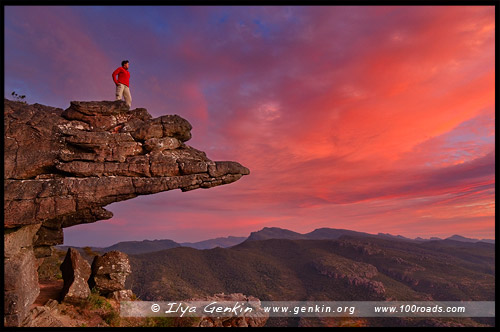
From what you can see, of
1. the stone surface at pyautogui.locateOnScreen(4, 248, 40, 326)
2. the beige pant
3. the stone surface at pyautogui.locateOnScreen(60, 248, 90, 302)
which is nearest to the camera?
the stone surface at pyautogui.locateOnScreen(4, 248, 40, 326)

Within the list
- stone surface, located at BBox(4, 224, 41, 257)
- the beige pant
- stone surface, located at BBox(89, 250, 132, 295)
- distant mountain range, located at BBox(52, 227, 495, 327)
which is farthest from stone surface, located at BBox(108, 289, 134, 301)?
distant mountain range, located at BBox(52, 227, 495, 327)

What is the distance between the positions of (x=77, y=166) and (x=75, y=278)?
10.5 m

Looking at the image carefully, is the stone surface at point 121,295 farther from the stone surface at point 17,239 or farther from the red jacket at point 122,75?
the red jacket at point 122,75

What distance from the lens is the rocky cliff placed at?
60.0 ft

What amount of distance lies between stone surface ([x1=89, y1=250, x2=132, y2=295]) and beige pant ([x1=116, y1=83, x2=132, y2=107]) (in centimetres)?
1515

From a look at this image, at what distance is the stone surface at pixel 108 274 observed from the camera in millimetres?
24797

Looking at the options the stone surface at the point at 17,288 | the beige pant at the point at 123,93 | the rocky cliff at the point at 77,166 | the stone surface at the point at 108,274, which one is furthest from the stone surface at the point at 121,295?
the beige pant at the point at 123,93

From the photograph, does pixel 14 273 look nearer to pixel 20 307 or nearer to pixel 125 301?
pixel 20 307

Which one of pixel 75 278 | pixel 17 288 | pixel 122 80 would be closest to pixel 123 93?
pixel 122 80

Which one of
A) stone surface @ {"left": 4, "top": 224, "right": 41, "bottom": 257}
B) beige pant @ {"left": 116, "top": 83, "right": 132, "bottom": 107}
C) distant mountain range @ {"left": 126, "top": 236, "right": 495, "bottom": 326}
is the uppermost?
beige pant @ {"left": 116, "top": 83, "right": 132, "bottom": 107}

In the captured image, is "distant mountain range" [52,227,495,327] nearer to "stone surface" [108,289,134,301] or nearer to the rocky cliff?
"stone surface" [108,289,134,301]

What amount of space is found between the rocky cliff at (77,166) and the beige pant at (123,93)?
32.8 inches

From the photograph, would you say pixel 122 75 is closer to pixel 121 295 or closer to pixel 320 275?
pixel 121 295
